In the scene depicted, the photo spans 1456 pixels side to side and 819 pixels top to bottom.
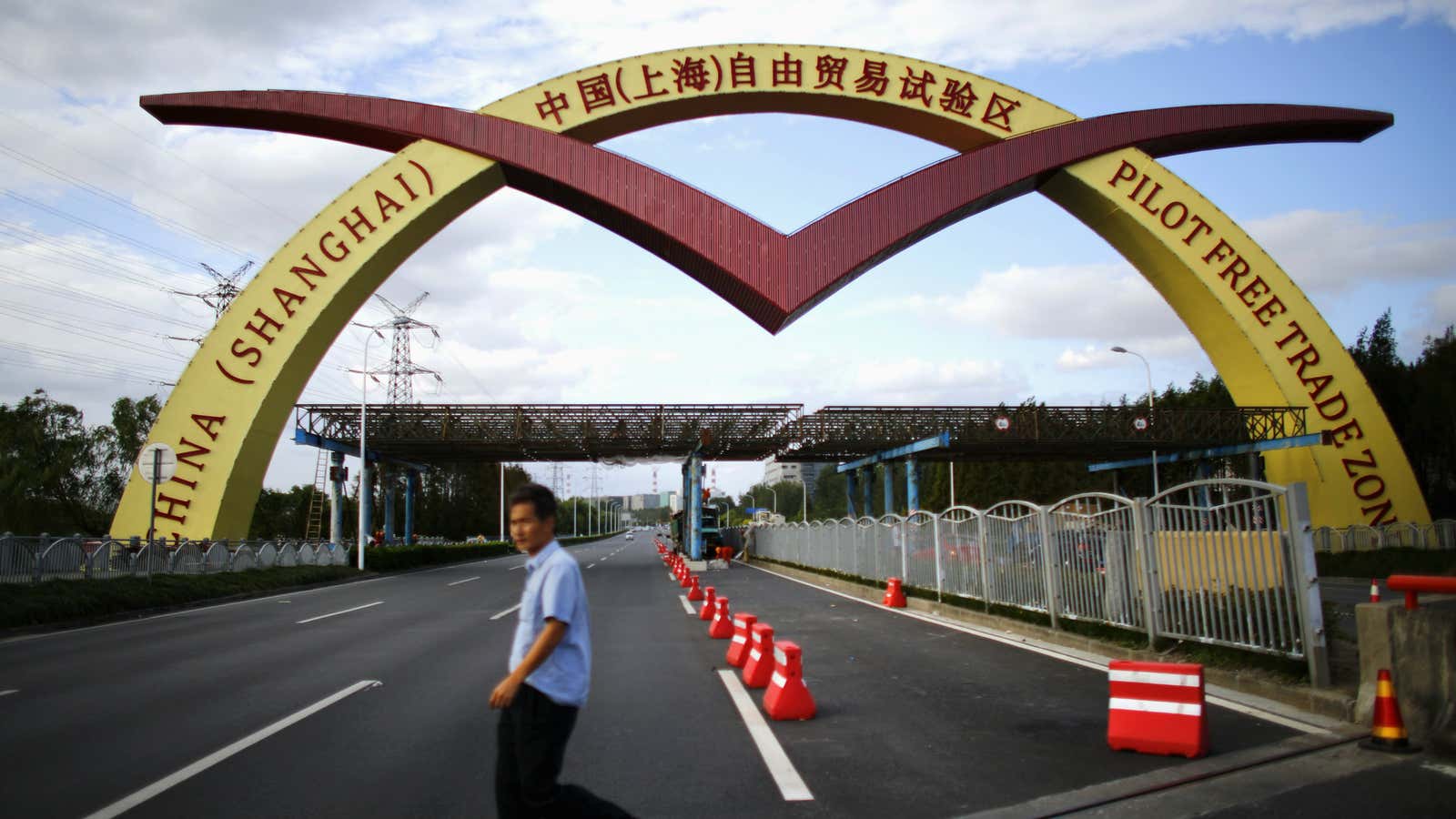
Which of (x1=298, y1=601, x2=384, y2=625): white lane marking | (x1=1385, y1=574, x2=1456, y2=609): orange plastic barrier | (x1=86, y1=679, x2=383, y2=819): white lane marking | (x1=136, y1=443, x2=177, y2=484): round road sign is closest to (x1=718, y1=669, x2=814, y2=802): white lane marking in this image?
(x1=86, y1=679, x2=383, y2=819): white lane marking

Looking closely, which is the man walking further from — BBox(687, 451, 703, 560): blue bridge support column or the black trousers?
BBox(687, 451, 703, 560): blue bridge support column

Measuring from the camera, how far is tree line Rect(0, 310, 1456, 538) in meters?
41.7

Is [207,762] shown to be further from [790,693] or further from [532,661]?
[790,693]

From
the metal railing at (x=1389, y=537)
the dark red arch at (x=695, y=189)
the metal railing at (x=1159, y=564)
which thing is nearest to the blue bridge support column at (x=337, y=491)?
the dark red arch at (x=695, y=189)

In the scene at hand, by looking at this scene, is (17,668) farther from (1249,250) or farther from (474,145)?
(1249,250)

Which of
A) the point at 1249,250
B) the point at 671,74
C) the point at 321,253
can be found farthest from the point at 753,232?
the point at 1249,250

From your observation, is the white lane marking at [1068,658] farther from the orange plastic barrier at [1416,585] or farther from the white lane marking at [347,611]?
the white lane marking at [347,611]

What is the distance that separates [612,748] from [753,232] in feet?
80.5

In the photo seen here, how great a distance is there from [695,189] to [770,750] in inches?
999

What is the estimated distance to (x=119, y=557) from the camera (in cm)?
1973

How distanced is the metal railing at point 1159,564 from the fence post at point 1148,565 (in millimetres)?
10

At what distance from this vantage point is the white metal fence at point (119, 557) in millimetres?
16788

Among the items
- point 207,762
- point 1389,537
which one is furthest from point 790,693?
point 1389,537

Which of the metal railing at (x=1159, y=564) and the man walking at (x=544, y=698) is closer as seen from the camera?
the man walking at (x=544, y=698)
